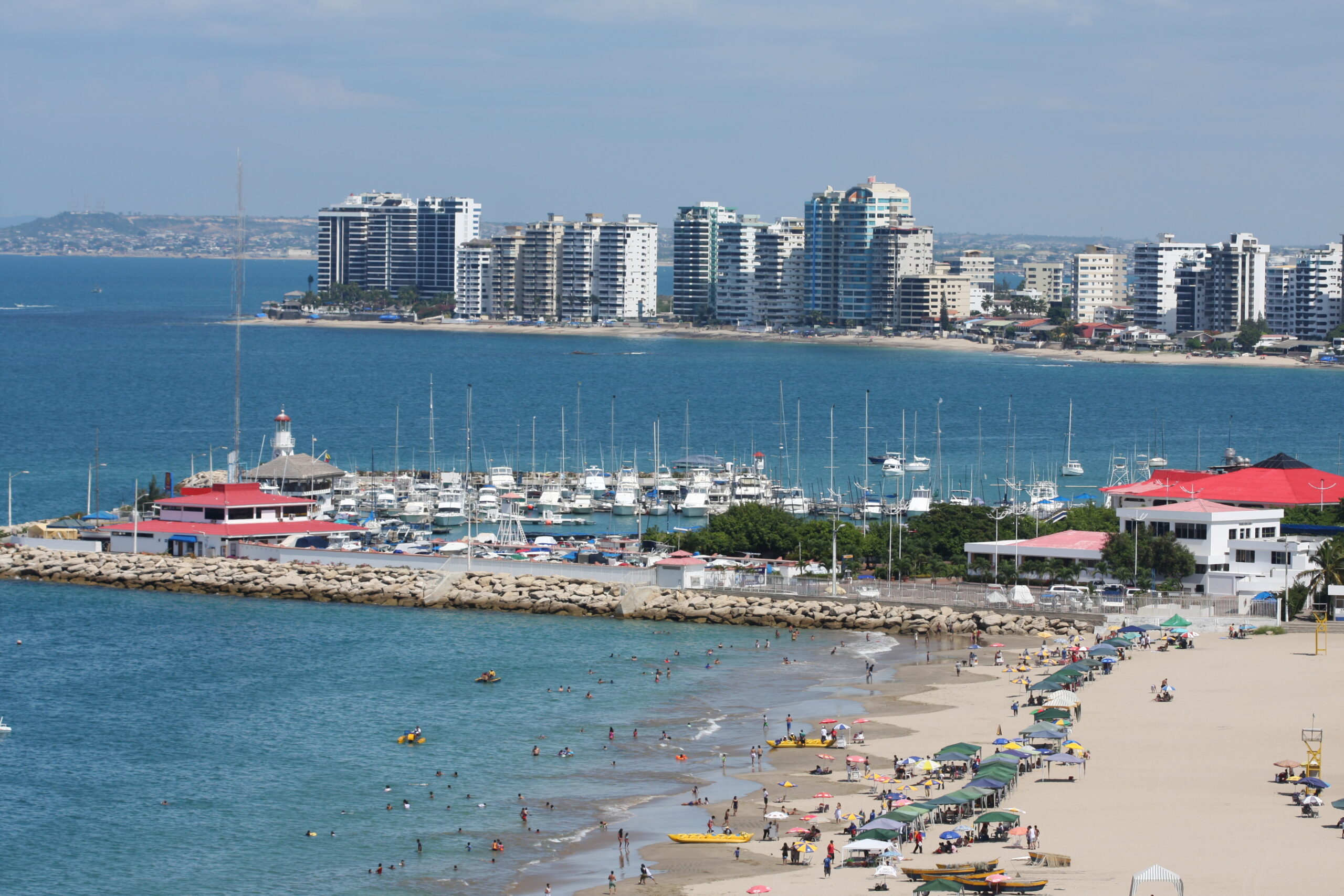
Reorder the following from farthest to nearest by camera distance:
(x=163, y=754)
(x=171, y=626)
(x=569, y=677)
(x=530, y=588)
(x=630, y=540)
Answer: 1. (x=630, y=540)
2. (x=530, y=588)
3. (x=171, y=626)
4. (x=569, y=677)
5. (x=163, y=754)

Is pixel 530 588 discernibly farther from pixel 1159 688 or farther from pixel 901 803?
pixel 901 803

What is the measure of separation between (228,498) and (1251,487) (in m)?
35.4

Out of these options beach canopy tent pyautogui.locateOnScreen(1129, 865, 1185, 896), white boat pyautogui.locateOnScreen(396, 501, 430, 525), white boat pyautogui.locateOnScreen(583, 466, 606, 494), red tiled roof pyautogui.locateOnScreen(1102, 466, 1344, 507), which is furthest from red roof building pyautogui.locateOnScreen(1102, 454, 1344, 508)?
beach canopy tent pyautogui.locateOnScreen(1129, 865, 1185, 896)

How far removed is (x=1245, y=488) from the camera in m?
62.8

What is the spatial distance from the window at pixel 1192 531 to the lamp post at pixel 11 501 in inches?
1620

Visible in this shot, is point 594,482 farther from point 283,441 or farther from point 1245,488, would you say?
point 1245,488

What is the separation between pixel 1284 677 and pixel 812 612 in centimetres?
1498

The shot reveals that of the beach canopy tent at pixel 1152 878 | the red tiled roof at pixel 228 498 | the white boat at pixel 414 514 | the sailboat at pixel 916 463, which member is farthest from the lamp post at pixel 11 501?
the beach canopy tent at pixel 1152 878

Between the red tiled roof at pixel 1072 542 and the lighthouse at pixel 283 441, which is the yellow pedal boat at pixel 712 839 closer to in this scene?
the red tiled roof at pixel 1072 542

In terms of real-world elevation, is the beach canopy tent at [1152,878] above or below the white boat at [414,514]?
below

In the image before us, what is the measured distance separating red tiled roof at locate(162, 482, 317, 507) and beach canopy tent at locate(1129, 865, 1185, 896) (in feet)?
137

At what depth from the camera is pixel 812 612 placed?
5428cm

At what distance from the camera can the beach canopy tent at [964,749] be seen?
3612 cm

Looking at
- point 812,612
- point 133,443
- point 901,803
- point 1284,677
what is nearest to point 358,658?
point 812,612
